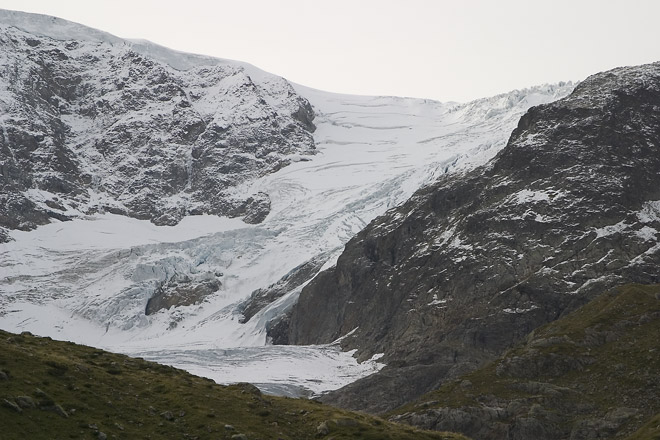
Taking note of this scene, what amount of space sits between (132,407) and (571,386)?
54.0m

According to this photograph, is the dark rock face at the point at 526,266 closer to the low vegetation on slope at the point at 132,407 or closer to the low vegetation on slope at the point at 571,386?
the low vegetation on slope at the point at 571,386

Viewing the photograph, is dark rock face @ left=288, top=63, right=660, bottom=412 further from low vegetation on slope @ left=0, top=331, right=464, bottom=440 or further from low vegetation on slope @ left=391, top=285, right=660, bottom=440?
low vegetation on slope @ left=0, top=331, right=464, bottom=440

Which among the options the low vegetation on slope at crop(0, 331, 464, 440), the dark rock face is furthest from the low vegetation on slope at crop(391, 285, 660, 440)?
the dark rock face

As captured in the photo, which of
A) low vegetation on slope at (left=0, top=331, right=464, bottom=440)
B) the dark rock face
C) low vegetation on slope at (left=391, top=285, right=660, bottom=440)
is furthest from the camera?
the dark rock face

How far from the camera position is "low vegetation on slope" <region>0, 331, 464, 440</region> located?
59.5 meters

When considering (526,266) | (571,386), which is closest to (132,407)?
(571,386)

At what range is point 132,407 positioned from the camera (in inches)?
2576

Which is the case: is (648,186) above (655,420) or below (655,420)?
above

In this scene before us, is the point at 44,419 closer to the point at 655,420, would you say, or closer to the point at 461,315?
the point at 655,420

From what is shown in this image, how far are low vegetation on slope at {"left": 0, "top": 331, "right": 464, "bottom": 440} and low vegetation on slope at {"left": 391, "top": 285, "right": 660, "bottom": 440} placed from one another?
30191mm

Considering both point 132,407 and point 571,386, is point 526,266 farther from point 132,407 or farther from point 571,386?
point 132,407

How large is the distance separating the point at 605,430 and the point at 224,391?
120 ft

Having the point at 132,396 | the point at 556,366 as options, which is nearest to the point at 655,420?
the point at 556,366

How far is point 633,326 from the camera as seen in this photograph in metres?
114
